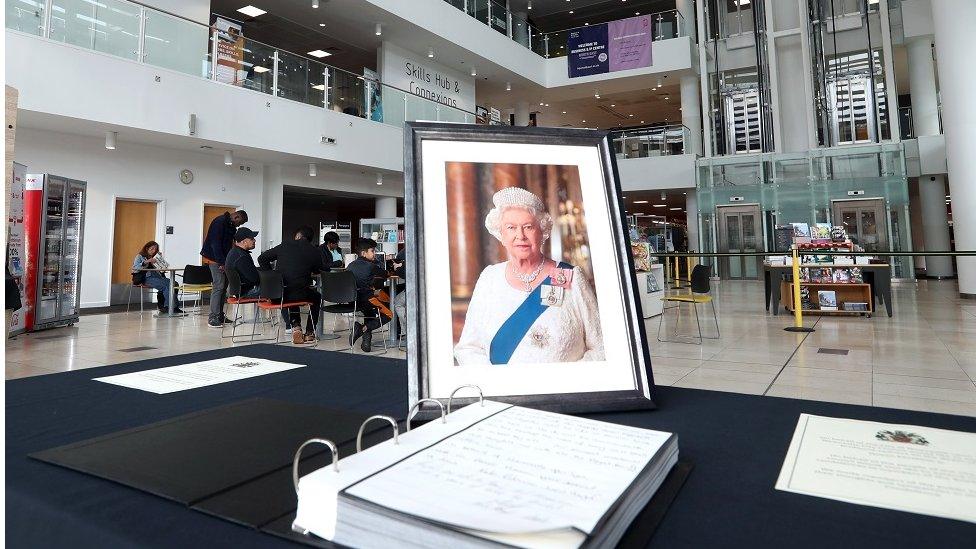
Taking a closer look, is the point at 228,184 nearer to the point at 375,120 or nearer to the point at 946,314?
the point at 375,120

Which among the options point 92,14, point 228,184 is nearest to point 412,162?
point 92,14

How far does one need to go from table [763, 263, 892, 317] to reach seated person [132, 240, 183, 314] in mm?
8596

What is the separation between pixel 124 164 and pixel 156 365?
979cm

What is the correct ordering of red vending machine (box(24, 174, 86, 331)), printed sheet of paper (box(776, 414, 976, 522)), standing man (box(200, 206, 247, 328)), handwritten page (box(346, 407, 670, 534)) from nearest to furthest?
handwritten page (box(346, 407, 670, 534)) < printed sheet of paper (box(776, 414, 976, 522)) < red vending machine (box(24, 174, 86, 331)) < standing man (box(200, 206, 247, 328))

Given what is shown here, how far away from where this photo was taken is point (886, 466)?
533 mm

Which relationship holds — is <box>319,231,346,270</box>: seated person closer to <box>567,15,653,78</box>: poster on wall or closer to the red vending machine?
the red vending machine

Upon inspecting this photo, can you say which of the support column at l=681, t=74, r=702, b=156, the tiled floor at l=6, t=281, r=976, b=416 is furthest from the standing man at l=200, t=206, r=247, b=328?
the support column at l=681, t=74, r=702, b=156

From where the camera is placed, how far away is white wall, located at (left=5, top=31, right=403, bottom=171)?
6.70m

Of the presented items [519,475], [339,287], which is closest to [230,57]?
[339,287]

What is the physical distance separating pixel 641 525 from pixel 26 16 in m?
9.12

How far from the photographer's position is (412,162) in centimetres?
78

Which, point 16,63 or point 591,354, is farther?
point 16,63

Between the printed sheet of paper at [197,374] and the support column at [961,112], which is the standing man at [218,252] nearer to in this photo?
the printed sheet of paper at [197,374]

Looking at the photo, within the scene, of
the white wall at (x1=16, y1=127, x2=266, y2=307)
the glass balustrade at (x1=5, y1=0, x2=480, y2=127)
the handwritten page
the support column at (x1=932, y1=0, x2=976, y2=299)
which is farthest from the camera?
the support column at (x1=932, y1=0, x2=976, y2=299)
